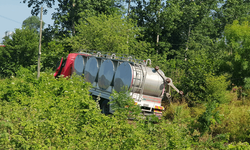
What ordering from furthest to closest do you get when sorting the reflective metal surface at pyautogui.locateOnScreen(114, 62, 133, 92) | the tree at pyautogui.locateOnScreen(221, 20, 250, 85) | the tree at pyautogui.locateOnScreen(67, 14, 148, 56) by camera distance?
the tree at pyautogui.locateOnScreen(67, 14, 148, 56) < the tree at pyautogui.locateOnScreen(221, 20, 250, 85) < the reflective metal surface at pyautogui.locateOnScreen(114, 62, 133, 92)

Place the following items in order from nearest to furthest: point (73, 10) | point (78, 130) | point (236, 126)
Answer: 1. point (78, 130)
2. point (236, 126)
3. point (73, 10)

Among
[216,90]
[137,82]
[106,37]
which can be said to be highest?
[106,37]

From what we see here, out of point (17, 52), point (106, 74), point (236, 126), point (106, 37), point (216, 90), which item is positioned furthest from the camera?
point (17, 52)

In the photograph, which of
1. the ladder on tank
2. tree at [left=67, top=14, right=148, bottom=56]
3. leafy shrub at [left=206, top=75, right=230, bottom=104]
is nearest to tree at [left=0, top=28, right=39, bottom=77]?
tree at [left=67, top=14, right=148, bottom=56]

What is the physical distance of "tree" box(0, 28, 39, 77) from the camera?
88.2 ft

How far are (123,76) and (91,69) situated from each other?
308 centimetres

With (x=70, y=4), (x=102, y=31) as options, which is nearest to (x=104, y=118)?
(x=102, y=31)

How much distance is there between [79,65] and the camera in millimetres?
16344

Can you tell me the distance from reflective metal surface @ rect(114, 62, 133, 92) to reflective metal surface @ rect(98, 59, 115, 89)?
52 centimetres

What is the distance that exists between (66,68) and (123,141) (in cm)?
1189

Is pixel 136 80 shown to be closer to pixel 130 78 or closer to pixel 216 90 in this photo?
pixel 130 78

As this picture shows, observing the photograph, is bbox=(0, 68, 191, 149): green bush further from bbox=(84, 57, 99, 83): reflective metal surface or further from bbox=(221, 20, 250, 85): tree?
bbox=(221, 20, 250, 85): tree

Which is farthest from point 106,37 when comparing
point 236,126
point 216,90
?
point 236,126

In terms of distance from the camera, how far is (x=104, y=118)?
285 inches
